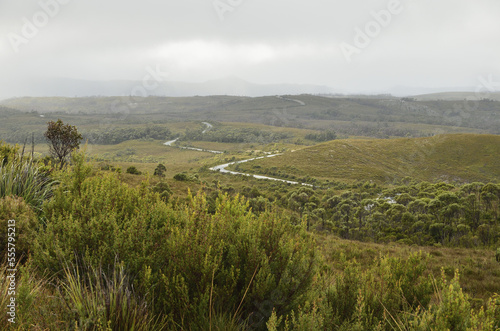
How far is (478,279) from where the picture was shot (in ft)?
29.5

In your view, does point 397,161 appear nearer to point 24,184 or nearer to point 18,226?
point 24,184

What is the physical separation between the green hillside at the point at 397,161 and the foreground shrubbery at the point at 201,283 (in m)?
59.1

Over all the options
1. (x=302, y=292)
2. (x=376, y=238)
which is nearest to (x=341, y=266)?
(x=302, y=292)

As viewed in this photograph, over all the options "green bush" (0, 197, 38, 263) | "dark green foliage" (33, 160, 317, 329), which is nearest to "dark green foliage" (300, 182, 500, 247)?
"dark green foliage" (33, 160, 317, 329)

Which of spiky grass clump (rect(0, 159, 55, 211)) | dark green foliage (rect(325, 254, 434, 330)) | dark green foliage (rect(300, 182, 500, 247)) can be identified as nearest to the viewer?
dark green foliage (rect(325, 254, 434, 330))

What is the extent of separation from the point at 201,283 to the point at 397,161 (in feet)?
262

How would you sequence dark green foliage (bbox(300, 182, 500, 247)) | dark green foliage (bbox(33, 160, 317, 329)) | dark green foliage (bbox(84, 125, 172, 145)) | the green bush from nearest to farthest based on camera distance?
1. dark green foliage (bbox(33, 160, 317, 329))
2. the green bush
3. dark green foliage (bbox(300, 182, 500, 247))
4. dark green foliage (bbox(84, 125, 172, 145))

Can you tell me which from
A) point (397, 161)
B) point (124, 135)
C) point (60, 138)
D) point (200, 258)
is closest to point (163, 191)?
point (60, 138)

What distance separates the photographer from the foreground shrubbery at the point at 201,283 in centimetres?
274

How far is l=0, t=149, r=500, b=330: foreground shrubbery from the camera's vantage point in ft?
8.99

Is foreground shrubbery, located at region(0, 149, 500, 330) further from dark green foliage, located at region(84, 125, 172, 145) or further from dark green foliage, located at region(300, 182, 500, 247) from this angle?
dark green foliage, located at region(84, 125, 172, 145)

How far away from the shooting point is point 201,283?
3.25 metres

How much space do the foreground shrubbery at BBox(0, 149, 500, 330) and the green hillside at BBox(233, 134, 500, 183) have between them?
59.1 m

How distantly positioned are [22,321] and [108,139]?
535 ft
